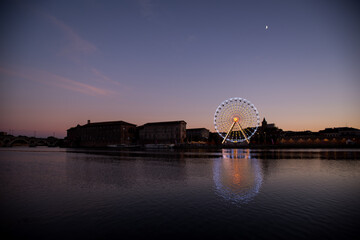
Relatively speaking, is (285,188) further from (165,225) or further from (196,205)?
(165,225)

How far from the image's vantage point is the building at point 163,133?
482 feet

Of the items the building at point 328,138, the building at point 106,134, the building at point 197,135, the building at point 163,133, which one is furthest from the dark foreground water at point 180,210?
the building at point 328,138

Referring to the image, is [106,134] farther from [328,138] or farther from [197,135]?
[328,138]

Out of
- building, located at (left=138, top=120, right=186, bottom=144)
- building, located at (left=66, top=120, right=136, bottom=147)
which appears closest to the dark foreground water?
building, located at (left=138, top=120, right=186, bottom=144)

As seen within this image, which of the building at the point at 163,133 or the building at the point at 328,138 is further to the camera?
the building at the point at 328,138

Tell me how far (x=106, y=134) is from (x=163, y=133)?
135 ft

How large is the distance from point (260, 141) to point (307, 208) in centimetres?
16057

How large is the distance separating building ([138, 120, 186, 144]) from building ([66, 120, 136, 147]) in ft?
29.3

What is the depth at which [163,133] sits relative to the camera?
151 meters

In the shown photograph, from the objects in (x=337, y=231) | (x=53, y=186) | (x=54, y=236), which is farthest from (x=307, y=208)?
(x=53, y=186)

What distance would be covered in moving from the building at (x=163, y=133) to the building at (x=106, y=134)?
29.3ft

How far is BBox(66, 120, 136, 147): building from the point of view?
156750 mm

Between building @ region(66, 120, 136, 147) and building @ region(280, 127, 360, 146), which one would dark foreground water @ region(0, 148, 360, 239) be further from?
building @ region(280, 127, 360, 146)

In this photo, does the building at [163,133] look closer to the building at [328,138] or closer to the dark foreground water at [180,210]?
the building at [328,138]
